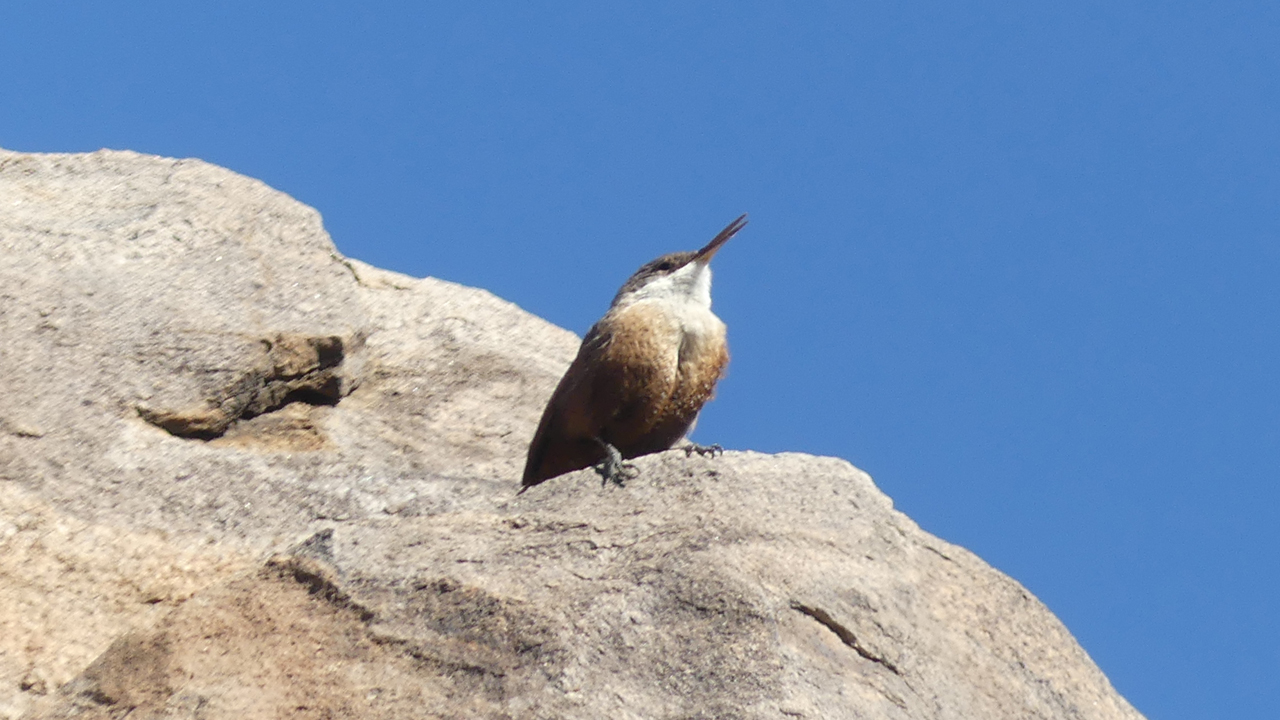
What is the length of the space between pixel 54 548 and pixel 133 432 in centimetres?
79

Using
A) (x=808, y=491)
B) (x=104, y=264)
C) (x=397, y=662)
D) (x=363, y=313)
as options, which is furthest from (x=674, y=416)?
(x=104, y=264)

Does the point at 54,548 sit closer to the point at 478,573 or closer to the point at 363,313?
the point at 478,573

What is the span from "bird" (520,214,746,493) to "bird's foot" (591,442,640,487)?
Result: 0.62 meters

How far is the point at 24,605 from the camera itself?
5.40 m

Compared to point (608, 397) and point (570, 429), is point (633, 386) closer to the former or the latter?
point (608, 397)

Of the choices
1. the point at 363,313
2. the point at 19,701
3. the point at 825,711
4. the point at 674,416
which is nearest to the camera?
the point at 825,711

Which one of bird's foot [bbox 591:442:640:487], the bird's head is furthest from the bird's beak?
bird's foot [bbox 591:442:640:487]

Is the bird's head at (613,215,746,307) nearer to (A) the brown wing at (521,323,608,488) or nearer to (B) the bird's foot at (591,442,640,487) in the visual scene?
(A) the brown wing at (521,323,608,488)

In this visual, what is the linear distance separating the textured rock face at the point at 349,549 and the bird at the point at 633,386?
455 millimetres

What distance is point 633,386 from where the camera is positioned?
22.2ft

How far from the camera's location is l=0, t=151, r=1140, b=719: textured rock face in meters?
4.77

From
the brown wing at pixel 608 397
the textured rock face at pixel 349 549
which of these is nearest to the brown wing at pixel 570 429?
the brown wing at pixel 608 397

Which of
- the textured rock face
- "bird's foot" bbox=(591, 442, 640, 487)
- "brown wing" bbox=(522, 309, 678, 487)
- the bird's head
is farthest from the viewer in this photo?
the bird's head

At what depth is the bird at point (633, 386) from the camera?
6.78 m
